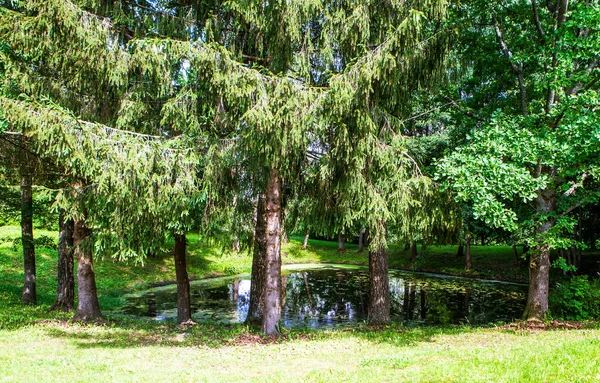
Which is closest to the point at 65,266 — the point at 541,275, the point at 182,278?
the point at 182,278

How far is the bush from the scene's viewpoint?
41.8ft

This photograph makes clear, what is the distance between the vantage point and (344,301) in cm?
2088

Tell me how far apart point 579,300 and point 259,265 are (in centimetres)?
953

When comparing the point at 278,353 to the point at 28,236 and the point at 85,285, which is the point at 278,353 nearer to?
the point at 85,285

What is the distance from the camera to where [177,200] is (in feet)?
30.2

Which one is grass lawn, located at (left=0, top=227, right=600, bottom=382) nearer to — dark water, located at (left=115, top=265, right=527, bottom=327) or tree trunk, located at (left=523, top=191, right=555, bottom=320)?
tree trunk, located at (left=523, top=191, right=555, bottom=320)

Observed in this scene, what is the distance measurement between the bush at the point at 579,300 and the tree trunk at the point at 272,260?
28.2 feet

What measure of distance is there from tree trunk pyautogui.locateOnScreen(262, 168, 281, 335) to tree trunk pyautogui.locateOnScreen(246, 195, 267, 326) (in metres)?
1.87

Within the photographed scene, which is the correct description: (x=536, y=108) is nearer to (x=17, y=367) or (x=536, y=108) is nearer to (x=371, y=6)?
(x=371, y=6)

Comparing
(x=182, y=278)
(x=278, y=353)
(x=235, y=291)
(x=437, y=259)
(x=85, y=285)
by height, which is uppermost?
(x=182, y=278)

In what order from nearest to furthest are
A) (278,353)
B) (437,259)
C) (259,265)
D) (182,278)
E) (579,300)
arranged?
(278,353)
(259,265)
(579,300)
(182,278)
(437,259)

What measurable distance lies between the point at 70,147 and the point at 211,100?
3.14 metres

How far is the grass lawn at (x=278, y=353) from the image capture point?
247 inches

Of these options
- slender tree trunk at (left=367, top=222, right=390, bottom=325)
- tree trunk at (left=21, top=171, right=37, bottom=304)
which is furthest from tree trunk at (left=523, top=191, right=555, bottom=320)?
tree trunk at (left=21, top=171, right=37, bottom=304)
